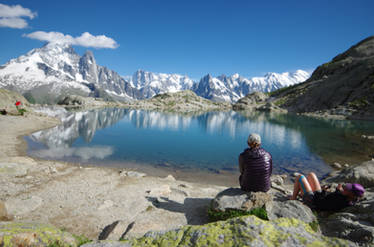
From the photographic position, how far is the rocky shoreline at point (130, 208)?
17.7 ft

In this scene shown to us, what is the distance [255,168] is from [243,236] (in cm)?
612

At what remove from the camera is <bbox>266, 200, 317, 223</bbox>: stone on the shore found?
7586mm

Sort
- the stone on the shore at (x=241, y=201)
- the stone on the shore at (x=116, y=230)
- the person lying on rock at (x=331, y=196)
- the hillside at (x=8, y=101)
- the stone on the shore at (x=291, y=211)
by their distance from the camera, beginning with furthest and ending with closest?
the hillside at (x=8, y=101), the stone on the shore at (x=241, y=201), the stone on the shore at (x=116, y=230), the person lying on rock at (x=331, y=196), the stone on the shore at (x=291, y=211)

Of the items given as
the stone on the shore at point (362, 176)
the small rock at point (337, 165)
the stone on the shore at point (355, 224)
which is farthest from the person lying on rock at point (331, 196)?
the small rock at point (337, 165)

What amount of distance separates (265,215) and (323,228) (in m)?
1.98

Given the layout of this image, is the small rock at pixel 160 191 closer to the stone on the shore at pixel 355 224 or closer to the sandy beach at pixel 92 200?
the sandy beach at pixel 92 200

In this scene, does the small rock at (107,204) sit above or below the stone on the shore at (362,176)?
below

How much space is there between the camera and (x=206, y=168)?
28.0 m

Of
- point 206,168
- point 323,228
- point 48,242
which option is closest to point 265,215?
point 323,228

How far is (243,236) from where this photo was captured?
15.0 ft

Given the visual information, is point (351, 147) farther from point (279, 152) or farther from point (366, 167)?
point (366, 167)

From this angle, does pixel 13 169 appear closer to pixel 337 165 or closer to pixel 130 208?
pixel 130 208

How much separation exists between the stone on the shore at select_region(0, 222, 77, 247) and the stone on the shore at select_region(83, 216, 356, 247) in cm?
175

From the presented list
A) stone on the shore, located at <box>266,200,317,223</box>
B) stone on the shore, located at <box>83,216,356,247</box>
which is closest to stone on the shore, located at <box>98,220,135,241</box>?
stone on the shore, located at <box>83,216,356,247</box>
